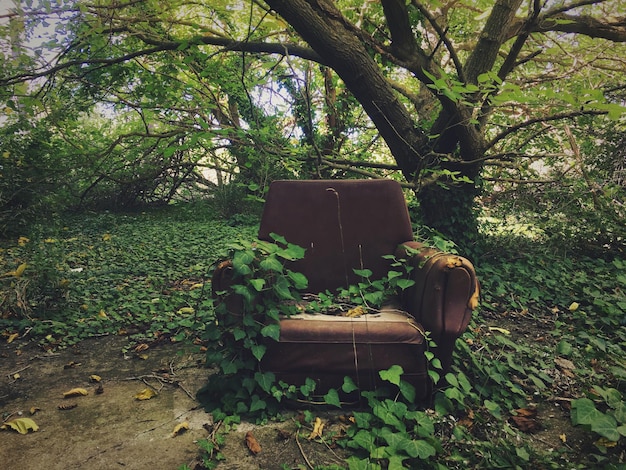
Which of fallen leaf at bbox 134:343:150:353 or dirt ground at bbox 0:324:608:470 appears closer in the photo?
dirt ground at bbox 0:324:608:470

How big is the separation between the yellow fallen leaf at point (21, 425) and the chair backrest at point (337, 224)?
1526 mm

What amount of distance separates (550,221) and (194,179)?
6.11m

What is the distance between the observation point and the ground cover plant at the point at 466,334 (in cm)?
179

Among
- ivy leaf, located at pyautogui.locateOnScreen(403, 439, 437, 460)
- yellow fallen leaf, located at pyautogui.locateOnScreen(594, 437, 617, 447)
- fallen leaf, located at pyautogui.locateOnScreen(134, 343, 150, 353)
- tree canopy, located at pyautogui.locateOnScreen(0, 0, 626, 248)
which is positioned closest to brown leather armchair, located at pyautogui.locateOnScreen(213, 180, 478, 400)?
ivy leaf, located at pyautogui.locateOnScreen(403, 439, 437, 460)

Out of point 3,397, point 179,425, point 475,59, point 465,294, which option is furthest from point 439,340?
→ point 475,59

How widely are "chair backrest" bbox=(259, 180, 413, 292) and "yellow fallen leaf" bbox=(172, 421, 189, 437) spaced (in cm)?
107

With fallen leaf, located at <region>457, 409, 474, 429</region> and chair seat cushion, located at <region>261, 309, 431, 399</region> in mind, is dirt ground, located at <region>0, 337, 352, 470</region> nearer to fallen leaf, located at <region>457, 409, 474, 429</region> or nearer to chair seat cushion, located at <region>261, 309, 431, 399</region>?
chair seat cushion, located at <region>261, 309, 431, 399</region>

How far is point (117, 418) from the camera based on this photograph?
2053 millimetres

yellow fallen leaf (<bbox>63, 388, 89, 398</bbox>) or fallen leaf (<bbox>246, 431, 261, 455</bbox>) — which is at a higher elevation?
yellow fallen leaf (<bbox>63, 388, 89, 398</bbox>)

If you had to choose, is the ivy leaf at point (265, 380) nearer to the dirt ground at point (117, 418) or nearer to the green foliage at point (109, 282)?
the dirt ground at point (117, 418)

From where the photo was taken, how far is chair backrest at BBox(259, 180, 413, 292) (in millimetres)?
2707

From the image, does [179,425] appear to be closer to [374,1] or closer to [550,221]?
[550,221]

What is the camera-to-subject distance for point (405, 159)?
15.1 feet

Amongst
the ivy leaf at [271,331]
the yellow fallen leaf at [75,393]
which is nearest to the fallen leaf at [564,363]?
the ivy leaf at [271,331]
